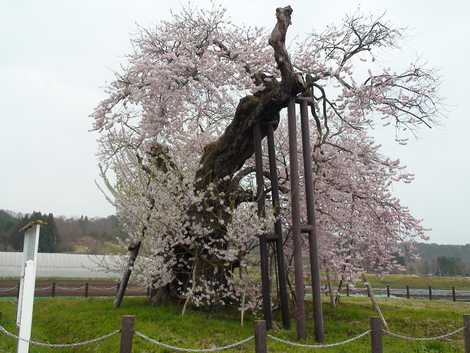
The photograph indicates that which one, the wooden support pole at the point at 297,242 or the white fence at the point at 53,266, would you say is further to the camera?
the white fence at the point at 53,266

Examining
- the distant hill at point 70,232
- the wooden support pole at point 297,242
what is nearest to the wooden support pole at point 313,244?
the wooden support pole at point 297,242

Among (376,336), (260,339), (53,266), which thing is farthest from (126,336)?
(53,266)

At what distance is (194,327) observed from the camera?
9961mm

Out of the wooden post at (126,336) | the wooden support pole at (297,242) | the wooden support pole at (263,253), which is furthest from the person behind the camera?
the wooden support pole at (263,253)

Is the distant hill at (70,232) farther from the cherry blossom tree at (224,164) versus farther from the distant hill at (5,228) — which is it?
the cherry blossom tree at (224,164)

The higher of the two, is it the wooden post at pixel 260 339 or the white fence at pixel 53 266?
the white fence at pixel 53 266

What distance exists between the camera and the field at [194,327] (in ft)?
28.9

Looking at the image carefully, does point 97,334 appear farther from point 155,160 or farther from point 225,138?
point 225,138

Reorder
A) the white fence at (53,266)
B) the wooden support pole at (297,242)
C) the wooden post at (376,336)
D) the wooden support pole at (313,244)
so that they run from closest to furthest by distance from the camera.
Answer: the wooden post at (376,336), the wooden support pole at (297,242), the wooden support pole at (313,244), the white fence at (53,266)

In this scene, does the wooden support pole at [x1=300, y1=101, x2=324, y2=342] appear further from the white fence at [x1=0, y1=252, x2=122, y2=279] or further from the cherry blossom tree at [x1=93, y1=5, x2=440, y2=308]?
the white fence at [x1=0, y1=252, x2=122, y2=279]

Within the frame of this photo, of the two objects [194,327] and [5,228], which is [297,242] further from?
[5,228]

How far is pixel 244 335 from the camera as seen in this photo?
380 inches

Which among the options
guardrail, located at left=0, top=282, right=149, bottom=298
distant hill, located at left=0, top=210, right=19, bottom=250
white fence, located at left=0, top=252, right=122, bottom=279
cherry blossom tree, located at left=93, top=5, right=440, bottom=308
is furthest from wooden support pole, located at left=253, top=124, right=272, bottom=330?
distant hill, located at left=0, top=210, right=19, bottom=250

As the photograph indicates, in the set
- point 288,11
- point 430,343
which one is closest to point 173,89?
point 288,11
